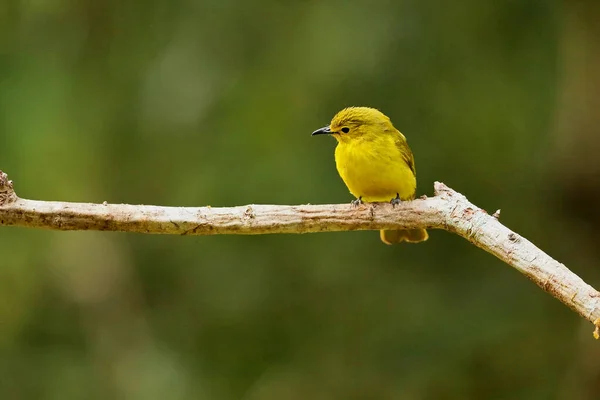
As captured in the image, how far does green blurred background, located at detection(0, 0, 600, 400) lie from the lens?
5867mm

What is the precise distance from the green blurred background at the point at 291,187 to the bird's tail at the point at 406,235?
154 cm

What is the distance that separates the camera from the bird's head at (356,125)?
13.2 feet

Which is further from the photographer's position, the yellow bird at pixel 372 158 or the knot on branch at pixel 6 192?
the yellow bird at pixel 372 158

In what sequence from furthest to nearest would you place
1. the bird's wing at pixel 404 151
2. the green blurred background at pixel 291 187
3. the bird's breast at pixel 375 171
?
the green blurred background at pixel 291 187 → the bird's wing at pixel 404 151 → the bird's breast at pixel 375 171

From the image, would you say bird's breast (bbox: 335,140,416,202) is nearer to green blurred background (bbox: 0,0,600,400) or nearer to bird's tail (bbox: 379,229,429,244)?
bird's tail (bbox: 379,229,429,244)

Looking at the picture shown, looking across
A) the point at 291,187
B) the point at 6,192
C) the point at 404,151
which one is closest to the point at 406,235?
the point at 404,151

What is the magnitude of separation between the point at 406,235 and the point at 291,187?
1.80m

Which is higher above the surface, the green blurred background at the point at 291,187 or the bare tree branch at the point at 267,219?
the green blurred background at the point at 291,187

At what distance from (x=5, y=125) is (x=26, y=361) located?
170 centimetres

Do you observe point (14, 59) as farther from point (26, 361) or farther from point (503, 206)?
point (503, 206)

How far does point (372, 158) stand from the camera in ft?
12.9

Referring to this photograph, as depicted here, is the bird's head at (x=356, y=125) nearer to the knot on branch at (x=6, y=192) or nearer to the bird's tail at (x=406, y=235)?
the bird's tail at (x=406, y=235)

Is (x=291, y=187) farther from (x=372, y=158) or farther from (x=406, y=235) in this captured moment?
(x=372, y=158)

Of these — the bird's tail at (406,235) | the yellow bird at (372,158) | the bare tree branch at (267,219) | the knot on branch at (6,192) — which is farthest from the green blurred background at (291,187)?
the knot on branch at (6,192)
